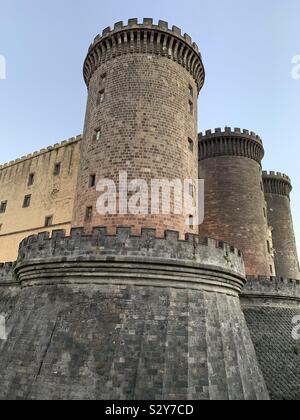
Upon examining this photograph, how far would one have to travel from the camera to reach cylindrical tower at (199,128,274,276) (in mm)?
21609

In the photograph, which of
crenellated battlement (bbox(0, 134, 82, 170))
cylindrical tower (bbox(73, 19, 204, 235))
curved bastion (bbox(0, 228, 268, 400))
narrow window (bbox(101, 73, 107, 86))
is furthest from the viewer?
crenellated battlement (bbox(0, 134, 82, 170))

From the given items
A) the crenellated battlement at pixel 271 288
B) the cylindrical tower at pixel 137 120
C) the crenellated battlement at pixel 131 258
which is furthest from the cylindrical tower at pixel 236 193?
the crenellated battlement at pixel 131 258

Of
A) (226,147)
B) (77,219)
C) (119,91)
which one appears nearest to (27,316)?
(77,219)

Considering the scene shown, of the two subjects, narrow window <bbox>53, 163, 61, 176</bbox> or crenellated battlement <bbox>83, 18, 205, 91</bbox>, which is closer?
crenellated battlement <bbox>83, 18, 205, 91</bbox>

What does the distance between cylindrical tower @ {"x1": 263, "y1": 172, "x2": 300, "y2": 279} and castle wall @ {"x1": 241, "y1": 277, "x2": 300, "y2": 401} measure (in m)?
13.8

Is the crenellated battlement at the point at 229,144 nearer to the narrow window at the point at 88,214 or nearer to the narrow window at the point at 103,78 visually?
the narrow window at the point at 103,78

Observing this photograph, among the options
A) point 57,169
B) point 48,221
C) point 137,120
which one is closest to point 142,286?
point 137,120

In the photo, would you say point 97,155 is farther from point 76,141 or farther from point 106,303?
point 76,141

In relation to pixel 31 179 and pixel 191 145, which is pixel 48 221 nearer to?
pixel 31 179

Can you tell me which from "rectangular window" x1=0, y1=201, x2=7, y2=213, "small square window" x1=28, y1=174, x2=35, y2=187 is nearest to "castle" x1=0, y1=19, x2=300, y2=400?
"small square window" x1=28, y1=174, x2=35, y2=187

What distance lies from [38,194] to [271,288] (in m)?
19.3

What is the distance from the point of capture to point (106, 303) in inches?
335

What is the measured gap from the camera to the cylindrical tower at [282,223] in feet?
95.6

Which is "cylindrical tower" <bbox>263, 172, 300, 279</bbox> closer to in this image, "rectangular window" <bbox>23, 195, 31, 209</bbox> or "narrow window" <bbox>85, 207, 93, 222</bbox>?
"narrow window" <bbox>85, 207, 93, 222</bbox>
